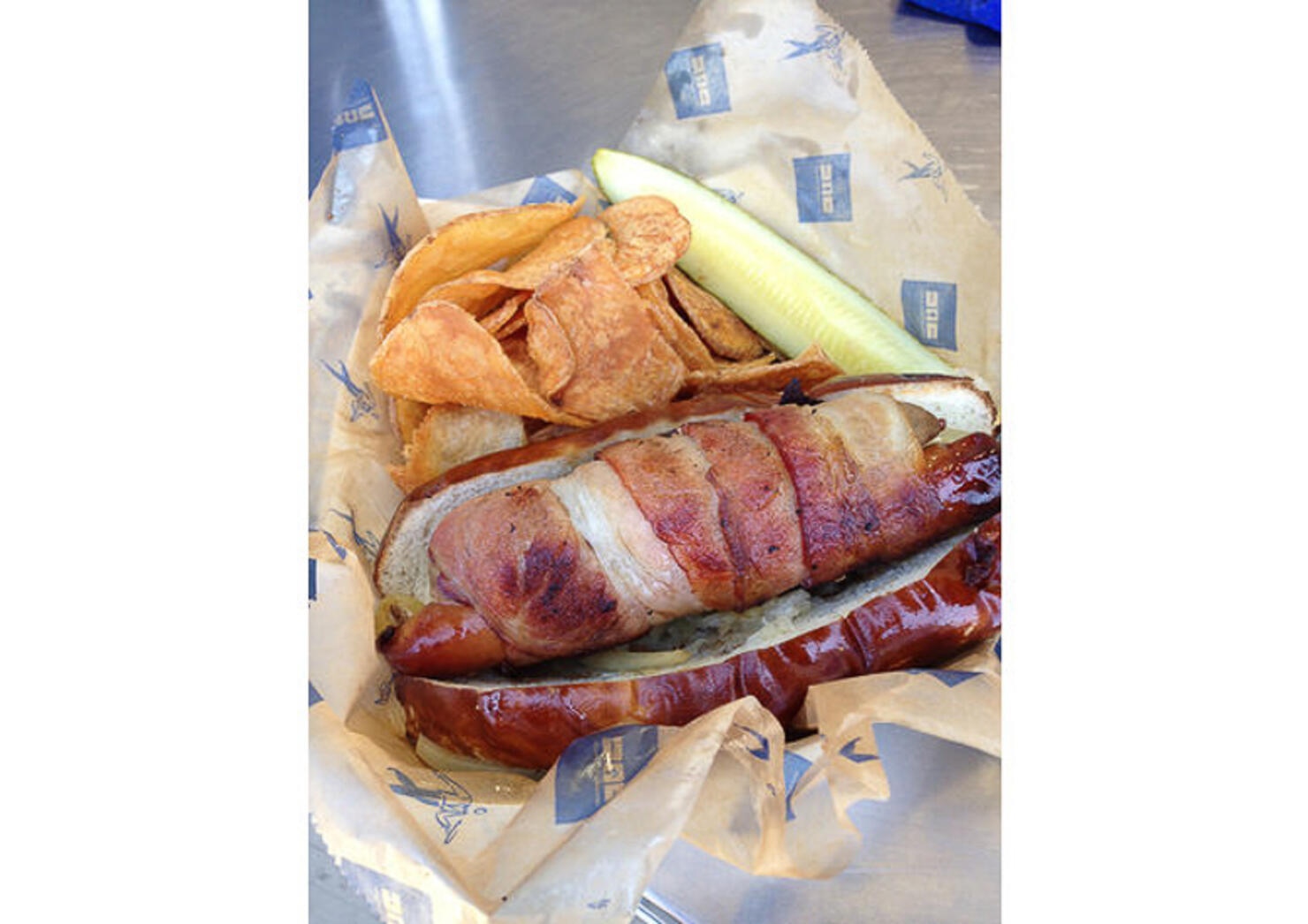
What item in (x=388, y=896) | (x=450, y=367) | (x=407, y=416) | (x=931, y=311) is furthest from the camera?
(x=931, y=311)

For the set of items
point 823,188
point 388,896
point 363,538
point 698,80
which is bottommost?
point 388,896

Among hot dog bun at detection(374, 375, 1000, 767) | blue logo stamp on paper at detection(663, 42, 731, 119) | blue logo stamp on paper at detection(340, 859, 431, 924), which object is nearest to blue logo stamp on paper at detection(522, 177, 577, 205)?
blue logo stamp on paper at detection(663, 42, 731, 119)

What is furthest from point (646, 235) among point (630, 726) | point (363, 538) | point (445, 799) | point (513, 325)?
point (445, 799)

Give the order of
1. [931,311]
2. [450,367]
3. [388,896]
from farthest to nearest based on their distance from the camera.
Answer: [931,311], [450,367], [388,896]

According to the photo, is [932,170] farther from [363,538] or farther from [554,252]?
[363,538]

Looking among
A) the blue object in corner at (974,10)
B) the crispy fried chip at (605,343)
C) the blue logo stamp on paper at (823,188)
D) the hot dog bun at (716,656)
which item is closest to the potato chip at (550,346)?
the crispy fried chip at (605,343)

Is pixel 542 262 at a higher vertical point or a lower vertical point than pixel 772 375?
higher
